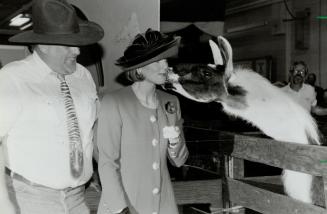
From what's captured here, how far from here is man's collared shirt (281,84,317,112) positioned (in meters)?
1.54

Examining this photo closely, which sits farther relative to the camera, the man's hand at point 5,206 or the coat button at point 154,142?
the coat button at point 154,142

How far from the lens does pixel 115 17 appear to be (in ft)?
5.02

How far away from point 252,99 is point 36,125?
0.87 metres

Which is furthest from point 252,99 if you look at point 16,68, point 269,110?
point 16,68

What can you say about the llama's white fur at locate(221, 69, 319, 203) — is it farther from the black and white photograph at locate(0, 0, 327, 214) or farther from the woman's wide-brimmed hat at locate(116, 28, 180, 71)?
the woman's wide-brimmed hat at locate(116, 28, 180, 71)

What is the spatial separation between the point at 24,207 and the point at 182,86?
2.46ft

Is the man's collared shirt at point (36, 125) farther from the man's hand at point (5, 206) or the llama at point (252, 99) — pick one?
the llama at point (252, 99)

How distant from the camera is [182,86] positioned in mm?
1544

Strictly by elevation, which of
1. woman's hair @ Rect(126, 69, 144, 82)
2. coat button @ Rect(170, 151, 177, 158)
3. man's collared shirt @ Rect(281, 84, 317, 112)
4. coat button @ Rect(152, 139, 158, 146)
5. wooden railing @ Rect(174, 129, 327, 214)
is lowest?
wooden railing @ Rect(174, 129, 327, 214)

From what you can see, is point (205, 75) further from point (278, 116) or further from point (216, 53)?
point (278, 116)

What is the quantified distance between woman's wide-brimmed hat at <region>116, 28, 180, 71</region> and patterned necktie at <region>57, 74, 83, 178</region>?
171 millimetres

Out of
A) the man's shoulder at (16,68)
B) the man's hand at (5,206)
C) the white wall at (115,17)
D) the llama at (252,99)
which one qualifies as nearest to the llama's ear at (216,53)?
the llama at (252,99)

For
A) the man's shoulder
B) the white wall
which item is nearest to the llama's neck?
the white wall

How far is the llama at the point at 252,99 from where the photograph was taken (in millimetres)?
1515
